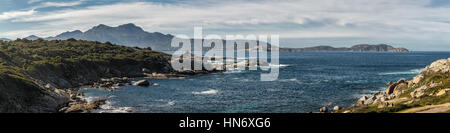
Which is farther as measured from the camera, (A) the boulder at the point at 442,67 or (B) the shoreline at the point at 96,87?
(A) the boulder at the point at 442,67

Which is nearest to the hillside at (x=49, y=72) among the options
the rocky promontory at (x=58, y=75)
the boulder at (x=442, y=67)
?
the rocky promontory at (x=58, y=75)

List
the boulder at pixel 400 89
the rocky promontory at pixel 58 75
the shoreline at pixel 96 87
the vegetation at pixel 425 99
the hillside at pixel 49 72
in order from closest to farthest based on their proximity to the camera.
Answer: the vegetation at pixel 425 99 < the hillside at pixel 49 72 < the rocky promontory at pixel 58 75 < the shoreline at pixel 96 87 < the boulder at pixel 400 89

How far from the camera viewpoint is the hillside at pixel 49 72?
48750mm

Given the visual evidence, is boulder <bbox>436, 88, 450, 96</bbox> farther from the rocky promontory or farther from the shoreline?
the rocky promontory

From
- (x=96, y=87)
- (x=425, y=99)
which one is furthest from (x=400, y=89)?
(x=96, y=87)

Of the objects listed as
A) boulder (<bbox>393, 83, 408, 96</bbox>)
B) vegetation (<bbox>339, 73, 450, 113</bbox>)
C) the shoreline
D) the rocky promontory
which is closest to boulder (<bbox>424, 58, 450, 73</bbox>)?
boulder (<bbox>393, 83, 408, 96</bbox>)

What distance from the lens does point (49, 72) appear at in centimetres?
8081

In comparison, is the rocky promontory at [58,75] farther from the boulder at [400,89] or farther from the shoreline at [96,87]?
the boulder at [400,89]

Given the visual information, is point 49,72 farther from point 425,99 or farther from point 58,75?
point 425,99

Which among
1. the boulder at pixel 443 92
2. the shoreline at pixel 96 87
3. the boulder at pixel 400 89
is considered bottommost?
the shoreline at pixel 96 87

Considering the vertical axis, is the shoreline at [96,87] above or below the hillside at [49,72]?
below

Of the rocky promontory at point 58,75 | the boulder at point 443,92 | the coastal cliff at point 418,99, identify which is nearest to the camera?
the coastal cliff at point 418,99

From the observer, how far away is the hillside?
48.8 m
